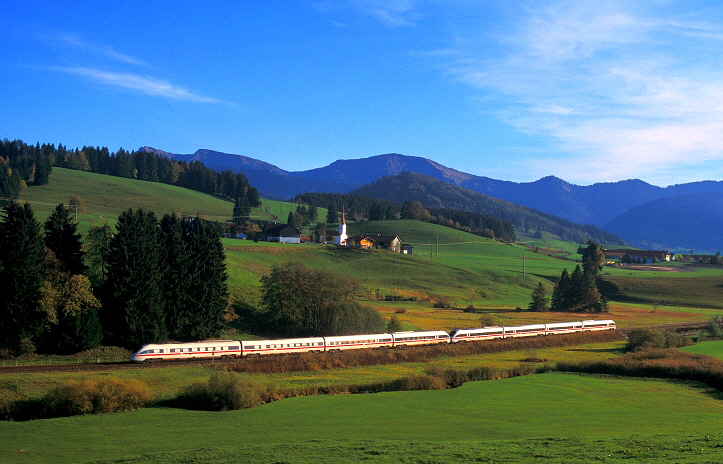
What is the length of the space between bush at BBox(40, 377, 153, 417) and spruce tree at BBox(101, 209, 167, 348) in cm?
2055

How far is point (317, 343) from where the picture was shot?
58.1m

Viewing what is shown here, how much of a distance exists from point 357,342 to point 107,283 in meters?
23.7

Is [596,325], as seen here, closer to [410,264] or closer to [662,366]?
[662,366]

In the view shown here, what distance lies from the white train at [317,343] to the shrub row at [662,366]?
14.8 metres

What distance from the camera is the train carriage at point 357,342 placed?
59062mm

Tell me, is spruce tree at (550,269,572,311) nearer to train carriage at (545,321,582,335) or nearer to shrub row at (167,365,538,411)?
train carriage at (545,321,582,335)

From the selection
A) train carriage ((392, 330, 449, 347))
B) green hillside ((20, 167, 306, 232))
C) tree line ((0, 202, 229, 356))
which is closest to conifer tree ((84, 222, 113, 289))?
tree line ((0, 202, 229, 356))

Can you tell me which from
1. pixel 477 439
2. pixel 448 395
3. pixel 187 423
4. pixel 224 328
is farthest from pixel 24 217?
pixel 477 439

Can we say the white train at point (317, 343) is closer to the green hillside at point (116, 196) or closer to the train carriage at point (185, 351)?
the train carriage at point (185, 351)

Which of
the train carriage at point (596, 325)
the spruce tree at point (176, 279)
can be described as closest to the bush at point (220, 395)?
the spruce tree at point (176, 279)

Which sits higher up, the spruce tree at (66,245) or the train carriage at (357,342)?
the spruce tree at (66,245)

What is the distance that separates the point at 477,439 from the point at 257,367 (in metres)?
24.3

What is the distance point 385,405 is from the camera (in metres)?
37.4

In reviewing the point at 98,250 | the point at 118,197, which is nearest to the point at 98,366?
the point at 98,250
